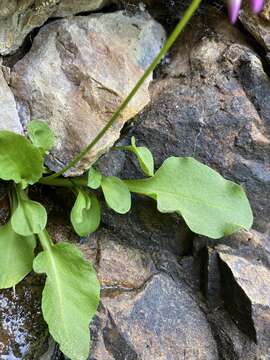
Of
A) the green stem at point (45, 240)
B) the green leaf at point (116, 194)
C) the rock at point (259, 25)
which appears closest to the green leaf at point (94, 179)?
the green leaf at point (116, 194)

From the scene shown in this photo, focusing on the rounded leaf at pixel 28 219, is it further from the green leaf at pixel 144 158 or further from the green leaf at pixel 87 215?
the green leaf at pixel 144 158

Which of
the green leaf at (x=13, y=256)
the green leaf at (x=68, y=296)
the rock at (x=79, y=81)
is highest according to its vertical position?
the rock at (x=79, y=81)

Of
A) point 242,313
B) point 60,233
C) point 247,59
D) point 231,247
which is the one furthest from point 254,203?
point 60,233

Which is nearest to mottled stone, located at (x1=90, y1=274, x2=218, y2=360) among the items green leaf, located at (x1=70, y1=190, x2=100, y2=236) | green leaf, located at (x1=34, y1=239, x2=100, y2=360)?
green leaf, located at (x1=34, y1=239, x2=100, y2=360)

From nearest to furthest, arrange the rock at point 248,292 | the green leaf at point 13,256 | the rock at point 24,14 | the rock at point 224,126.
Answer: the green leaf at point 13,256 < the rock at point 248,292 < the rock at point 24,14 < the rock at point 224,126

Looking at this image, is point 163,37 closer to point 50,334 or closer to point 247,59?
point 247,59

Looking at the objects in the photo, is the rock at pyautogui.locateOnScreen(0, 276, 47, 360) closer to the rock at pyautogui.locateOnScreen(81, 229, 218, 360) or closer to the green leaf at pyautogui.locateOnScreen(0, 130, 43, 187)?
the rock at pyautogui.locateOnScreen(81, 229, 218, 360)
